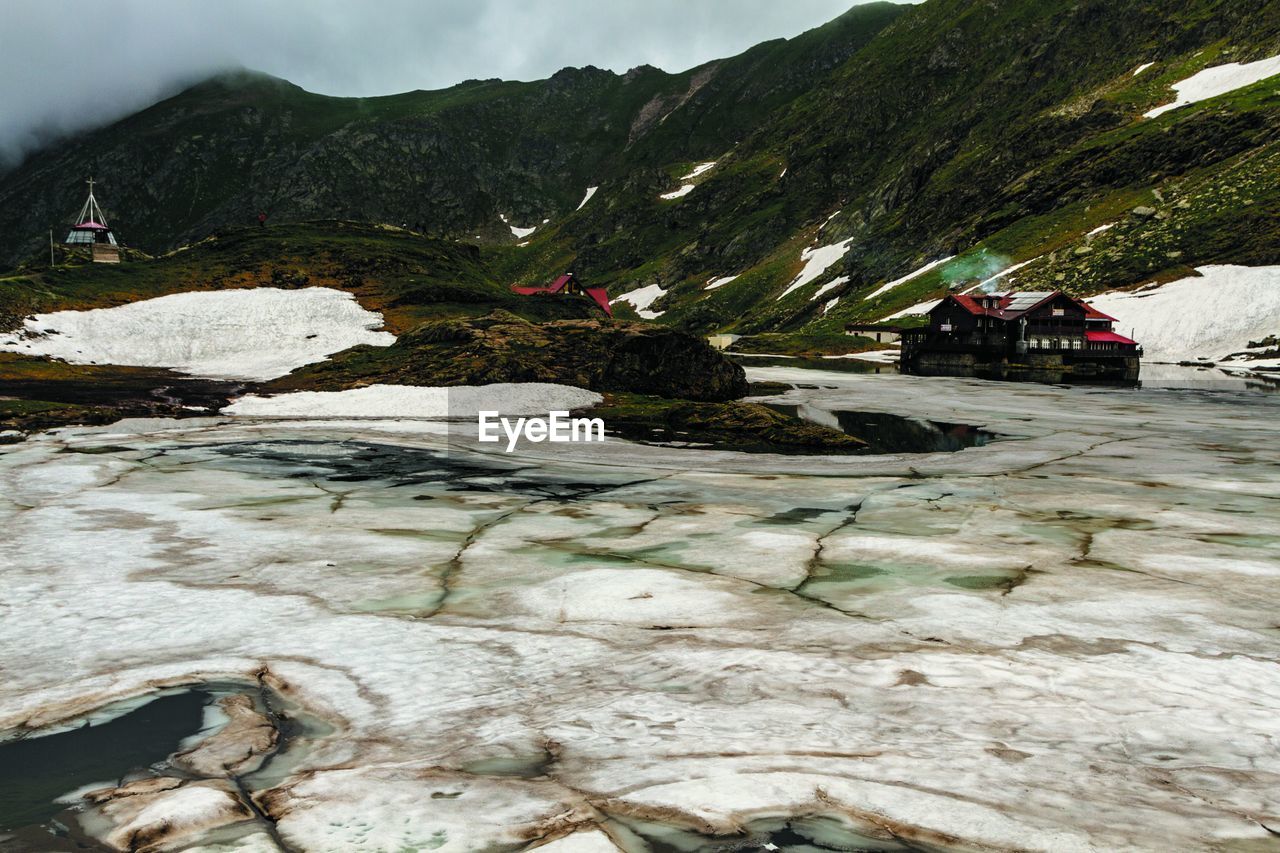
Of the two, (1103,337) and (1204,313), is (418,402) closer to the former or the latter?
(1103,337)

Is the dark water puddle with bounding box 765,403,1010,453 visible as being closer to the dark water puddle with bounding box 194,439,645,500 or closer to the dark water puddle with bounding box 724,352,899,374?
the dark water puddle with bounding box 194,439,645,500

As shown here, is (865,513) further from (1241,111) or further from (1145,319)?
(1241,111)

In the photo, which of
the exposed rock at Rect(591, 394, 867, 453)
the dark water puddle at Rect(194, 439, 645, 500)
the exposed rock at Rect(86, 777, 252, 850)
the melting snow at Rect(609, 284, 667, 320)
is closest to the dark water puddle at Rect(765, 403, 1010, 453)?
the exposed rock at Rect(591, 394, 867, 453)

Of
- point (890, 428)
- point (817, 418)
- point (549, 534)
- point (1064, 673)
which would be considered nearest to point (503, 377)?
point (817, 418)

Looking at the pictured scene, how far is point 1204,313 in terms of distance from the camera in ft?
260

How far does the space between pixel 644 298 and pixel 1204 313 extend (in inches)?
4971

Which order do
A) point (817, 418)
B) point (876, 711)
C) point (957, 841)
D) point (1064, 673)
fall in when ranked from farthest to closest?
point (817, 418)
point (1064, 673)
point (876, 711)
point (957, 841)

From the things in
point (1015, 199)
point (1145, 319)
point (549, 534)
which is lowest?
point (549, 534)

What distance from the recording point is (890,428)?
32.2 m

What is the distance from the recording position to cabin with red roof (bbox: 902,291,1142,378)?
67125 millimetres

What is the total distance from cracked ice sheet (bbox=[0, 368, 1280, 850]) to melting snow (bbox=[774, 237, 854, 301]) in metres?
147

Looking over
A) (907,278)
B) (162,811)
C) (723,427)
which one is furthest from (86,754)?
(907,278)

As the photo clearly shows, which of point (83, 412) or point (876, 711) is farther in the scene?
point (83, 412)

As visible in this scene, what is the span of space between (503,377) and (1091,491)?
2591 cm
